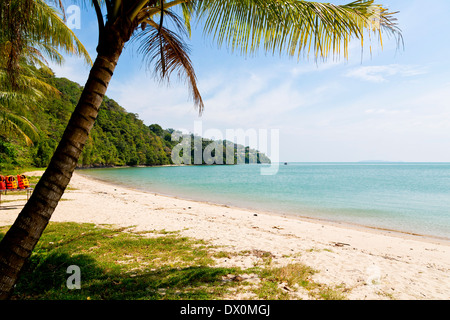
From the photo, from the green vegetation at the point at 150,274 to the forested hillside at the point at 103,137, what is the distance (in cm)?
4661

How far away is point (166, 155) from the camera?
400ft

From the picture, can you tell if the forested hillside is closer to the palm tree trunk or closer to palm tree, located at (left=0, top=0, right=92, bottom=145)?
palm tree, located at (left=0, top=0, right=92, bottom=145)

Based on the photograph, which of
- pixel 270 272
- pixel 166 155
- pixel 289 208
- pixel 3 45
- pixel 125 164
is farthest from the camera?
pixel 166 155

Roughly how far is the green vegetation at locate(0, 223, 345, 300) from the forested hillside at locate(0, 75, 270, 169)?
153 feet

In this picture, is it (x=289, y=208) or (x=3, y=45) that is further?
(x=289, y=208)

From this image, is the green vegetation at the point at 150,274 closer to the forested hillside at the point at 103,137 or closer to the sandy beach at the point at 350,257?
the sandy beach at the point at 350,257

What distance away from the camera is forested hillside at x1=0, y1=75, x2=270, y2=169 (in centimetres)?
4741

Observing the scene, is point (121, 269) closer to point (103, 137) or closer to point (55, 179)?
point (55, 179)

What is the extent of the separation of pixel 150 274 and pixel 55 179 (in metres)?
2.09

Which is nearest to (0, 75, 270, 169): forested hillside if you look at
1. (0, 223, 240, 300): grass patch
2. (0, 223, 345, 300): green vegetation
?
(0, 223, 240, 300): grass patch

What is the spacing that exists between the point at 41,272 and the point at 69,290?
0.80 meters

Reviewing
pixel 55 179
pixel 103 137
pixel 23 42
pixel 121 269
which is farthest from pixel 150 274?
pixel 103 137
